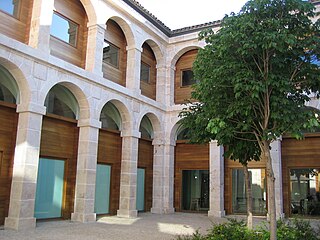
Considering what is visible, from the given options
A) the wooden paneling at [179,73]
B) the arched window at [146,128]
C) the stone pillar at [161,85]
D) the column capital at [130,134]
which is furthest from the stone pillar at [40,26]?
the wooden paneling at [179,73]

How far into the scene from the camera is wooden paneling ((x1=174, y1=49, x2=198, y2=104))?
18484 millimetres

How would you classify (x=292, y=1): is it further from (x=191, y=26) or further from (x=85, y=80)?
(x=191, y=26)

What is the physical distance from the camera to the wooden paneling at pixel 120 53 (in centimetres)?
1539

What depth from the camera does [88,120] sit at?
13.2 m

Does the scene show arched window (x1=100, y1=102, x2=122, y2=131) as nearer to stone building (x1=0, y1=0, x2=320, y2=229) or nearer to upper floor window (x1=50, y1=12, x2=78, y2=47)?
stone building (x1=0, y1=0, x2=320, y2=229)

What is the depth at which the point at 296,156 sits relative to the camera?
52.2 ft

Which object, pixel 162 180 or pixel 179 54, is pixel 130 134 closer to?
pixel 162 180

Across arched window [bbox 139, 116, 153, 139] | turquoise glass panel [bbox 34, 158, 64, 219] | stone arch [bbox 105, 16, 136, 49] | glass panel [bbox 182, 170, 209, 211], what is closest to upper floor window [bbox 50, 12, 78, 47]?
stone arch [bbox 105, 16, 136, 49]

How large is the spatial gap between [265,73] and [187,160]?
1095 centimetres

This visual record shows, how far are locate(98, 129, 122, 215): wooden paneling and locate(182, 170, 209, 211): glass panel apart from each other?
13.4ft

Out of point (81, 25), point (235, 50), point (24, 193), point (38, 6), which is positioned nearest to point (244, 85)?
point (235, 50)

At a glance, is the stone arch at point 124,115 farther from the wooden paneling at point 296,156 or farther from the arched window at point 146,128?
the wooden paneling at point 296,156

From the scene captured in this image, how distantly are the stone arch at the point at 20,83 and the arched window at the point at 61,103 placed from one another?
158cm

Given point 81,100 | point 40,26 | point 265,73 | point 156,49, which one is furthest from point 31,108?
point 156,49
